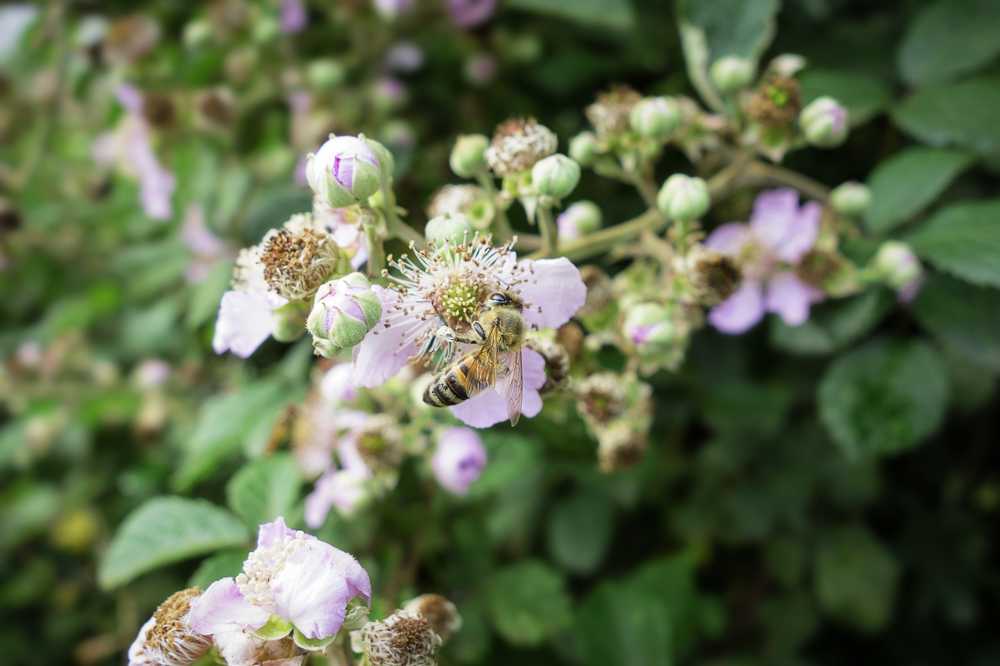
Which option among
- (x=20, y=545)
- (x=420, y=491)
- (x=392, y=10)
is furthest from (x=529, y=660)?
(x=20, y=545)

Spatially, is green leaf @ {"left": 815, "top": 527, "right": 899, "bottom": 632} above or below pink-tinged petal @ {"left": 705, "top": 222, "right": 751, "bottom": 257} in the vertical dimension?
below

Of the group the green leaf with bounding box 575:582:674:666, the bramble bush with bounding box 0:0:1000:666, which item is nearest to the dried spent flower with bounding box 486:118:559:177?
the bramble bush with bounding box 0:0:1000:666

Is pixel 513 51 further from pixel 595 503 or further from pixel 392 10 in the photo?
pixel 595 503

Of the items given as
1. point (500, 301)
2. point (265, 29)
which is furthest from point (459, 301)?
point (265, 29)

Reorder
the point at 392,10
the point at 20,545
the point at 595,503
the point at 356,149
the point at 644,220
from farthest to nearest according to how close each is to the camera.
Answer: the point at 20,545
the point at 595,503
the point at 392,10
the point at 644,220
the point at 356,149

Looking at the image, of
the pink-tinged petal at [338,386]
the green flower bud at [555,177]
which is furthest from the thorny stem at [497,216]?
the pink-tinged petal at [338,386]

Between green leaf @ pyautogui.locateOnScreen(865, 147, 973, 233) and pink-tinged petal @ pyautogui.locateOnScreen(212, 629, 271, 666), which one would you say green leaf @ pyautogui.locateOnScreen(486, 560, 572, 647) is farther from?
green leaf @ pyautogui.locateOnScreen(865, 147, 973, 233)
